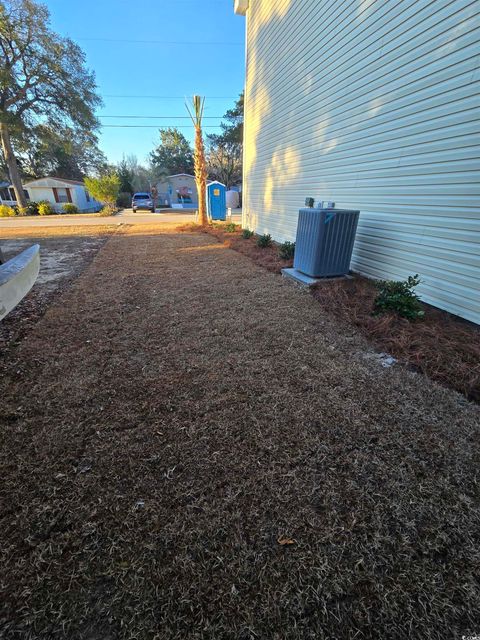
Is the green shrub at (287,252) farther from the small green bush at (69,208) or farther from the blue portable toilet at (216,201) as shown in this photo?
the small green bush at (69,208)

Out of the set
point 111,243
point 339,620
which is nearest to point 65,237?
point 111,243

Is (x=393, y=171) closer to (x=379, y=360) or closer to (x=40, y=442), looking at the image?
(x=379, y=360)

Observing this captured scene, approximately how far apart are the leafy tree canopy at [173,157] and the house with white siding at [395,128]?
38.9 meters

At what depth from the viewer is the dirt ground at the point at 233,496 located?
0.94 m

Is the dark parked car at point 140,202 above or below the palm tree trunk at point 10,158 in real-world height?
below

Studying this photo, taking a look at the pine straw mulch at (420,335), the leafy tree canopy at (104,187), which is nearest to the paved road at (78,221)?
the leafy tree canopy at (104,187)

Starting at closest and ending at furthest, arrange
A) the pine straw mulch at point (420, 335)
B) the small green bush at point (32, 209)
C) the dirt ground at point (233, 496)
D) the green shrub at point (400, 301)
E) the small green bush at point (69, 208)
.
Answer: the dirt ground at point (233, 496) < the pine straw mulch at point (420, 335) < the green shrub at point (400, 301) < the small green bush at point (32, 209) < the small green bush at point (69, 208)

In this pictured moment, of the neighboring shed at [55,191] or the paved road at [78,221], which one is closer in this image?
the paved road at [78,221]

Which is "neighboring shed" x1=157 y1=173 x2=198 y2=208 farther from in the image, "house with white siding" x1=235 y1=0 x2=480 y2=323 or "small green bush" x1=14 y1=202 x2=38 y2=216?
"house with white siding" x1=235 y1=0 x2=480 y2=323

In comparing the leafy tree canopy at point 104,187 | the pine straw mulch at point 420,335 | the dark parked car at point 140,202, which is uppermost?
the leafy tree canopy at point 104,187

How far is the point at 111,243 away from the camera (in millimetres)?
8703

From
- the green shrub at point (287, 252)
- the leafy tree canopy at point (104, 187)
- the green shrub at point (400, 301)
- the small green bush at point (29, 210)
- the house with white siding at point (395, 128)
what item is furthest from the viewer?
the small green bush at point (29, 210)

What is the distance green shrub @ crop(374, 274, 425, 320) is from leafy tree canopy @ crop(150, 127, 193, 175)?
4405 centimetres

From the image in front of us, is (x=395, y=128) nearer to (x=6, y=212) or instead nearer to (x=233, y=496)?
(x=233, y=496)
